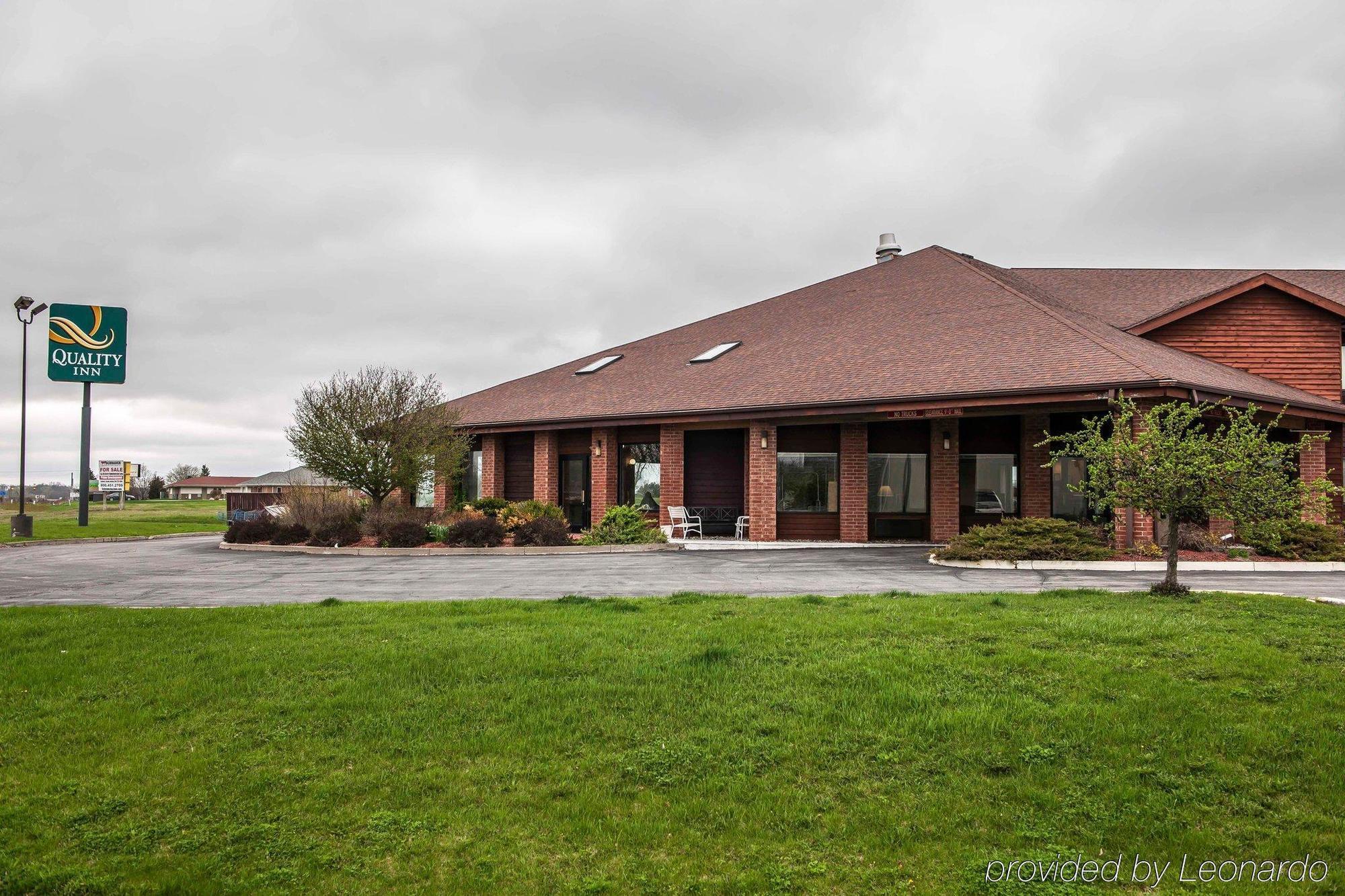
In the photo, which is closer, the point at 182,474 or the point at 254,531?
the point at 254,531

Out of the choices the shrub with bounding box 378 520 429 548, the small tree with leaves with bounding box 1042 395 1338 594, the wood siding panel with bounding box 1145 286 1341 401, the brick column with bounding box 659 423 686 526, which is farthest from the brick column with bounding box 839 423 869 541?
the small tree with leaves with bounding box 1042 395 1338 594

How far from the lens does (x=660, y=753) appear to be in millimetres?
4734

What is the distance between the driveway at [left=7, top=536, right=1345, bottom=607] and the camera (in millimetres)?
10531

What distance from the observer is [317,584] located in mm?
11961

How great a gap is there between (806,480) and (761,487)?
1365 mm

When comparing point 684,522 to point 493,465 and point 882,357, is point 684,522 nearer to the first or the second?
point 882,357

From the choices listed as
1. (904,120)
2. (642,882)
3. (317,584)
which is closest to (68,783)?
(642,882)

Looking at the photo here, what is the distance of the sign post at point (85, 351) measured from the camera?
2770 centimetres

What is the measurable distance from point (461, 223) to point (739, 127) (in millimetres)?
7795

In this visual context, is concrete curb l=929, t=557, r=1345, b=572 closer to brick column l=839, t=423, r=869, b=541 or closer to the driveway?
the driveway

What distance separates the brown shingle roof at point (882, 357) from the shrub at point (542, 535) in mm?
3644

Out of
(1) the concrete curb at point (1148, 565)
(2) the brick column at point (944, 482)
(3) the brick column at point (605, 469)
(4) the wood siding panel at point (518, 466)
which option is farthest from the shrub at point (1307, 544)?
(4) the wood siding panel at point (518, 466)

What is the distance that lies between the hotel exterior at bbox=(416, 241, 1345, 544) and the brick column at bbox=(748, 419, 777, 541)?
0.04 metres

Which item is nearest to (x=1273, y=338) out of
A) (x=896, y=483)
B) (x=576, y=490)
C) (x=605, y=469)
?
(x=896, y=483)
